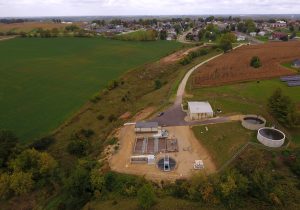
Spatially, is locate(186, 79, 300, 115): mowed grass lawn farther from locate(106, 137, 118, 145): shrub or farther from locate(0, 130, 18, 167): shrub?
locate(0, 130, 18, 167): shrub

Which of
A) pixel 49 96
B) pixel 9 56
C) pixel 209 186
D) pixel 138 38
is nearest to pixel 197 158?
pixel 209 186

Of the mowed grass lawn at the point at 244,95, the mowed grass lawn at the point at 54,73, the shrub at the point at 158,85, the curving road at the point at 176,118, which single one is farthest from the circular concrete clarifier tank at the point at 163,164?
the shrub at the point at 158,85

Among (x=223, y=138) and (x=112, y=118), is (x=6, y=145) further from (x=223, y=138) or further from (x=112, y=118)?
(x=223, y=138)

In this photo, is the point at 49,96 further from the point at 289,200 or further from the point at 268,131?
the point at 289,200

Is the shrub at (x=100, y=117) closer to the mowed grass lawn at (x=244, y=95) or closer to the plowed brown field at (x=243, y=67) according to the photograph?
Answer: the mowed grass lawn at (x=244, y=95)

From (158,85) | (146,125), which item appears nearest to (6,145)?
(146,125)

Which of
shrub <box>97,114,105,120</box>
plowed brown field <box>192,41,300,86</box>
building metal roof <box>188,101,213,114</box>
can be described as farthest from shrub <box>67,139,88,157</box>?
plowed brown field <box>192,41,300,86</box>
